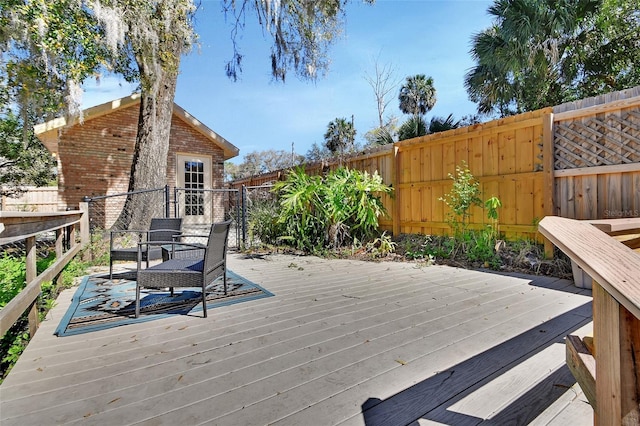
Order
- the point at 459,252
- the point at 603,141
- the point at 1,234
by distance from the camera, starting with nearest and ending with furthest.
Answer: the point at 1,234
the point at 603,141
the point at 459,252

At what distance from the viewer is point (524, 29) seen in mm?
8086

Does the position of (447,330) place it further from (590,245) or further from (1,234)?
(1,234)

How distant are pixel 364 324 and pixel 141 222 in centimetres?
560

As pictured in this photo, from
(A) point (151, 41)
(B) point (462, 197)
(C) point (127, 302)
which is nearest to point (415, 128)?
(B) point (462, 197)

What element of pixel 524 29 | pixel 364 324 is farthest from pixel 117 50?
pixel 524 29

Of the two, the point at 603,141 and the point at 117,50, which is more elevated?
the point at 117,50

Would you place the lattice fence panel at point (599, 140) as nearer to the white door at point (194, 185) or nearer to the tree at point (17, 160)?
the white door at point (194, 185)

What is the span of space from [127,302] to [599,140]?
549cm

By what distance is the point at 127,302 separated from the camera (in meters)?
2.99

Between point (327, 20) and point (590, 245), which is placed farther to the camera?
point (327, 20)

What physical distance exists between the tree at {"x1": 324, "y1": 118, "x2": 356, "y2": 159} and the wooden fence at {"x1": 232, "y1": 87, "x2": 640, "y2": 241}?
992 cm

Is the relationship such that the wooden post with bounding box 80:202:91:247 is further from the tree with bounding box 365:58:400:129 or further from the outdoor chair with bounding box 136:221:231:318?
the tree with bounding box 365:58:400:129

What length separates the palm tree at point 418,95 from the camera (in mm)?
16062

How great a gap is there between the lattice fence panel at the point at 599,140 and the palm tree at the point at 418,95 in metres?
Answer: 12.9
